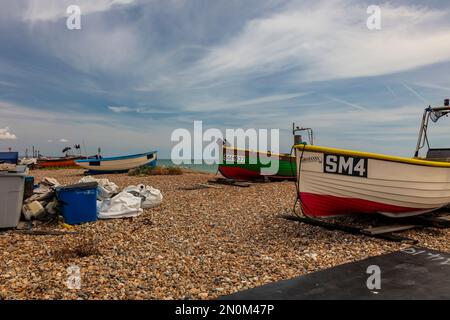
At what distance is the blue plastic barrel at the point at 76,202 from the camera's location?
7828 millimetres

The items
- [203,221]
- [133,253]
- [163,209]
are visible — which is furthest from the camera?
[163,209]

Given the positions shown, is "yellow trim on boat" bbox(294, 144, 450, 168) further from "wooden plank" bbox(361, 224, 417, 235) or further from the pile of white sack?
the pile of white sack

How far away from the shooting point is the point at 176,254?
5.65 metres

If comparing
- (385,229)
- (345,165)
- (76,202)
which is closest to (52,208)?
(76,202)

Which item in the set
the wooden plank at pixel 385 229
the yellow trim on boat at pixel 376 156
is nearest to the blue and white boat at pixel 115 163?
the yellow trim on boat at pixel 376 156

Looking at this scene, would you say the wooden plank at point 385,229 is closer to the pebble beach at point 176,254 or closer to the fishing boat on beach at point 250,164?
the pebble beach at point 176,254

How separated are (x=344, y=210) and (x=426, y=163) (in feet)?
6.33

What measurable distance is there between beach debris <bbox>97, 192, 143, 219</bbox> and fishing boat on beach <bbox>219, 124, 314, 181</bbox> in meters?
9.27

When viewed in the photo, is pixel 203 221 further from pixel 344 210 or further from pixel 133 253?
pixel 344 210

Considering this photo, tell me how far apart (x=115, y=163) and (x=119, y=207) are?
19.1 metres

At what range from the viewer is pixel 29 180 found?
330 inches

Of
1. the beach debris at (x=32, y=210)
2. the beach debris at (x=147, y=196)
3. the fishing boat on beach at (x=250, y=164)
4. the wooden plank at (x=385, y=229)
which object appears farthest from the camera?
the fishing boat on beach at (x=250, y=164)

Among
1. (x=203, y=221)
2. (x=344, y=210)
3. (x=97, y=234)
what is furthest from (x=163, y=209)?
(x=344, y=210)

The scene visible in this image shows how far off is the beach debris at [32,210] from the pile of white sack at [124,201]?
4.34 ft
